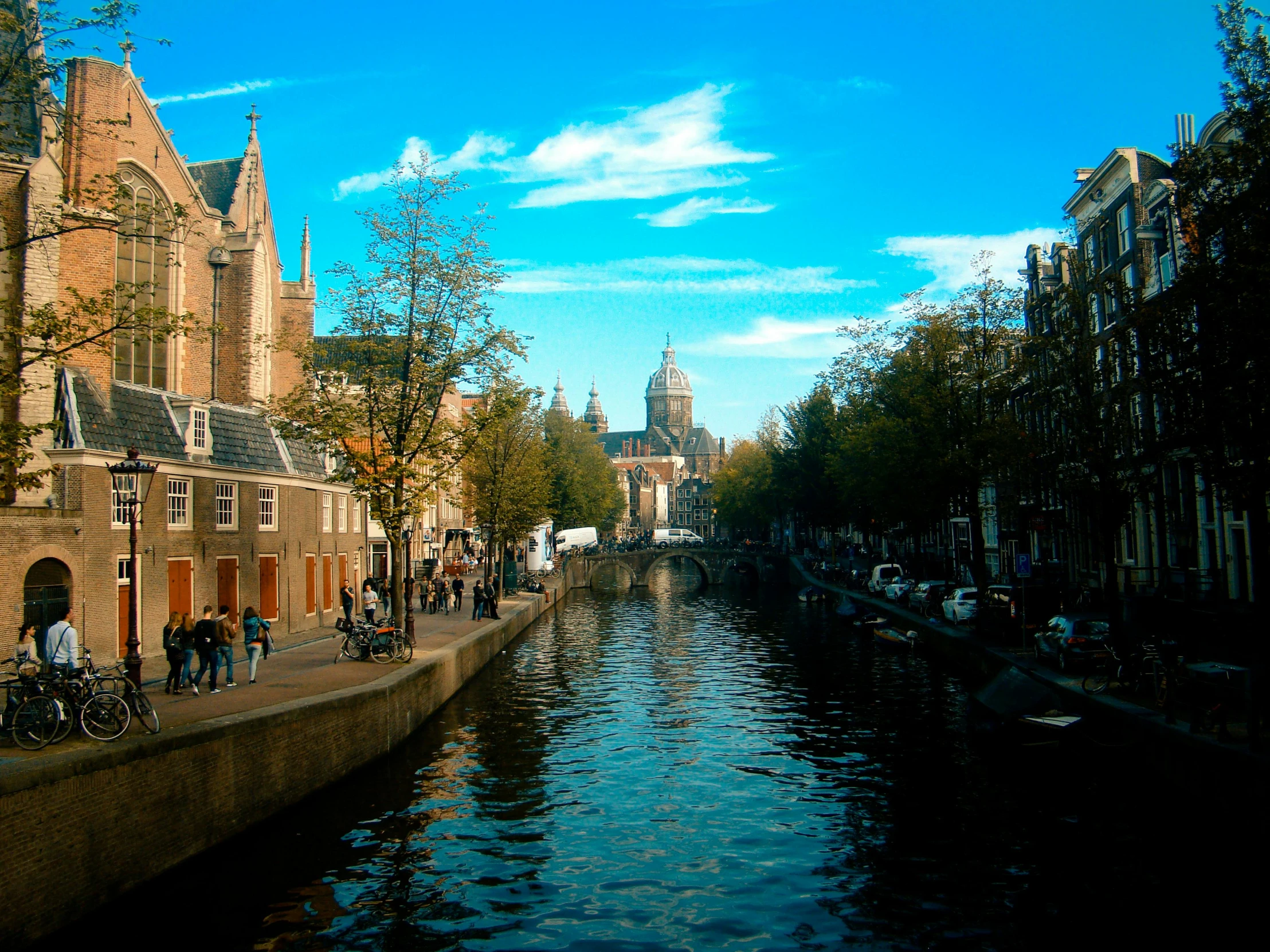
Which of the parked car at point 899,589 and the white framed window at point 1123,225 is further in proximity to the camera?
the parked car at point 899,589

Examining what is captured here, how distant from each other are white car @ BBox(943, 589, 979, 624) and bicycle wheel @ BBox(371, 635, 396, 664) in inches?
881

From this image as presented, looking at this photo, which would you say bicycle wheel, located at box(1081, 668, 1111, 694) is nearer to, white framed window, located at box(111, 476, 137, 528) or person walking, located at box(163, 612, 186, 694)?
person walking, located at box(163, 612, 186, 694)

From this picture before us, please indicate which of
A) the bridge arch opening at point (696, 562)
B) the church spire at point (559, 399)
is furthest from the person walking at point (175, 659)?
the church spire at point (559, 399)

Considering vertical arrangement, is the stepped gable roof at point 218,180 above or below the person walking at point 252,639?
above

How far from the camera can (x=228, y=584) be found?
95.5ft

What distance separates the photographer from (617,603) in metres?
67.0

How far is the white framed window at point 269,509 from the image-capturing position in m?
31.6

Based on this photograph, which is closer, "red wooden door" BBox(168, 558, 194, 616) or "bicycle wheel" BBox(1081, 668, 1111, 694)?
"bicycle wheel" BBox(1081, 668, 1111, 694)

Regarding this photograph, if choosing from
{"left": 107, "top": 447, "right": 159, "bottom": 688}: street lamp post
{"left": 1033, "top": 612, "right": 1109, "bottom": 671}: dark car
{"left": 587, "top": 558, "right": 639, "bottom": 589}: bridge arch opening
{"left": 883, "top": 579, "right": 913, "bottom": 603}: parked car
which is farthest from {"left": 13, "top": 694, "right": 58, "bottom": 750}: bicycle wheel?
{"left": 587, "top": 558, "right": 639, "bottom": 589}: bridge arch opening

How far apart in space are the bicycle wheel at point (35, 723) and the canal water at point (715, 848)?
205 centimetres

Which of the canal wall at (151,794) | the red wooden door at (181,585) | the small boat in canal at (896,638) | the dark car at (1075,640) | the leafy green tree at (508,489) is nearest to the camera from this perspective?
the canal wall at (151,794)

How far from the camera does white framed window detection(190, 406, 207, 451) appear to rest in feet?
92.5

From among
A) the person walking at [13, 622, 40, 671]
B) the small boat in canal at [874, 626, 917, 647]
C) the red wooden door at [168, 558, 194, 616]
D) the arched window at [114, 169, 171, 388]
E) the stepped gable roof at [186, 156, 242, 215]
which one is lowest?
the small boat in canal at [874, 626, 917, 647]

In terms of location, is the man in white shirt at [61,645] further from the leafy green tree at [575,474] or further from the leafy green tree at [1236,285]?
the leafy green tree at [575,474]
